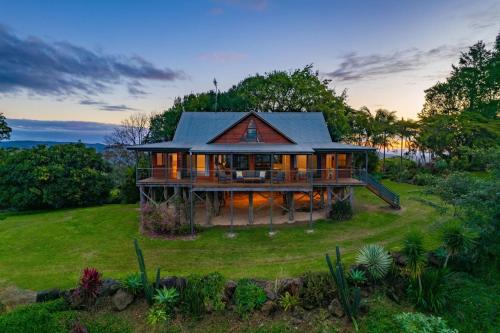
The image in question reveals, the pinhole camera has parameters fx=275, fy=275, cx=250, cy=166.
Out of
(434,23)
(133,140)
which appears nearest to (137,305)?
(434,23)

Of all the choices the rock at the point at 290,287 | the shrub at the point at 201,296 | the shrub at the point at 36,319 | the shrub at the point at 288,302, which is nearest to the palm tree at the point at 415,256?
the rock at the point at 290,287

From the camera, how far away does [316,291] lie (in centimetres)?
929

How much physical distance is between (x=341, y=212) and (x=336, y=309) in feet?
37.3

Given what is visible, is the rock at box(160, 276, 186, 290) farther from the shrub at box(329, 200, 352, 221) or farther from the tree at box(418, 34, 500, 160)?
the tree at box(418, 34, 500, 160)

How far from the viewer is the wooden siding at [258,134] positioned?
72.2ft

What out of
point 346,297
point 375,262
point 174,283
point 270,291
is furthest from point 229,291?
point 375,262

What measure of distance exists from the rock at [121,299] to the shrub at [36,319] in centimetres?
127

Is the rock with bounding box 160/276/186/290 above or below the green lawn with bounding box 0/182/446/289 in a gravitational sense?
above

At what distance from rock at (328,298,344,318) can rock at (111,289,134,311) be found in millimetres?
6684

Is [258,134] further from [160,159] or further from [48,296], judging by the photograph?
[48,296]

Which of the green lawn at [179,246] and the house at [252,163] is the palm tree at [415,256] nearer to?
the green lawn at [179,246]

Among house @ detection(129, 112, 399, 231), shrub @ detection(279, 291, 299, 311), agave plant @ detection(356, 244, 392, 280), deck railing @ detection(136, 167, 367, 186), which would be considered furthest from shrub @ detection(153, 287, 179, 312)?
deck railing @ detection(136, 167, 367, 186)

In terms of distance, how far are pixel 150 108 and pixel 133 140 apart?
269 inches

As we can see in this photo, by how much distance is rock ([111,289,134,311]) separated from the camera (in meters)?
9.23
